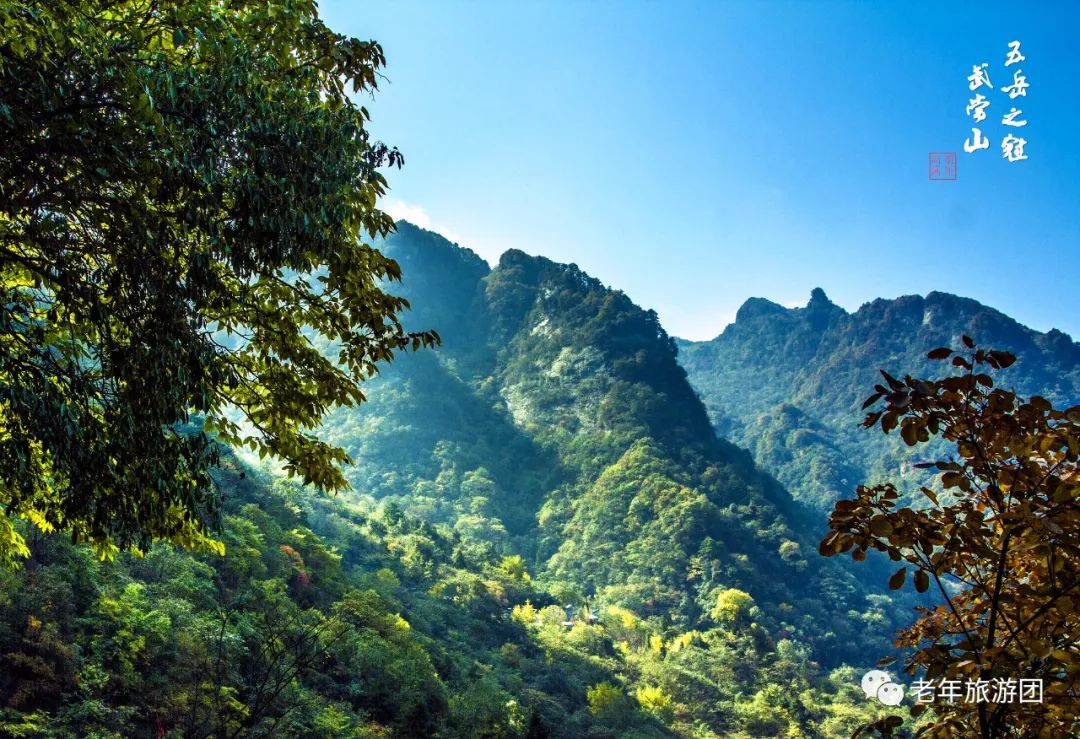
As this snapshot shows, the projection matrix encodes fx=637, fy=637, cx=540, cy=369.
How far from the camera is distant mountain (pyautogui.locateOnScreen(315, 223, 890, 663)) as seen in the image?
50719mm

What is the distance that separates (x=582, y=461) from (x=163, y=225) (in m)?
64.3

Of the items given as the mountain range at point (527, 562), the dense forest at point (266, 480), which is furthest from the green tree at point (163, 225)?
the mountain range at point (527, 562)

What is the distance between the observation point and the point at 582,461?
66562 mm

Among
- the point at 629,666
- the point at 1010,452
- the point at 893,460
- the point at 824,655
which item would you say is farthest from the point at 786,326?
the point at 1010,452

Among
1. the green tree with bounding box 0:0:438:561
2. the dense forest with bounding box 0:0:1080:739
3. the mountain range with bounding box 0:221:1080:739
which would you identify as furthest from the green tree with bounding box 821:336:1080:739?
the mountain range with bounding box 0:221:1080:739

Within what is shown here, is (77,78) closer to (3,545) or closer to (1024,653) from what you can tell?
(3,545)

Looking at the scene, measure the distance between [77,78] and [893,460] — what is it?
337ft

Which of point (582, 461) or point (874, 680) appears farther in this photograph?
point (582, 461)

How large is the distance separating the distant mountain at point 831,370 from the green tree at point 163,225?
300ft

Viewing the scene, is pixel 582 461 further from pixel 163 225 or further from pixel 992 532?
pixel 992 532

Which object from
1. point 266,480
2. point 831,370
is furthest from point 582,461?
point 831,370

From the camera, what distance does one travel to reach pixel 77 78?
9.82 feet

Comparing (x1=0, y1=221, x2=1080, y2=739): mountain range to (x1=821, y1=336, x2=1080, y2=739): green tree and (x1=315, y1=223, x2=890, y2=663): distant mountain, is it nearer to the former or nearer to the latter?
(x1=315, y1=223, x2=890, y2=663): distant mountain

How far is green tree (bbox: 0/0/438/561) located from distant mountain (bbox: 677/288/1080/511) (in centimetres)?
9137
